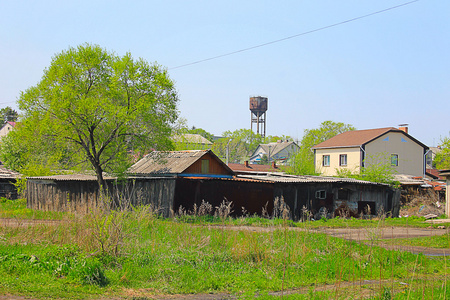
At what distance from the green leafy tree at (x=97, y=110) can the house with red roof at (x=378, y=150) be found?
84.0ft

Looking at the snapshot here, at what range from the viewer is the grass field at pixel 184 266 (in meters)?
7.90

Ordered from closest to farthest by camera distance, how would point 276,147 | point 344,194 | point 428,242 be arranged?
point 428,242
point 344,194
point 276,147

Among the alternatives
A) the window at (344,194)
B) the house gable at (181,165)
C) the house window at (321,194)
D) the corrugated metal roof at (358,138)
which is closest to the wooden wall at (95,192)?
the house gable at (181,165)

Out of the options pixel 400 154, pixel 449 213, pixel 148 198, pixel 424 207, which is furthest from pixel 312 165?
pixel 148 198

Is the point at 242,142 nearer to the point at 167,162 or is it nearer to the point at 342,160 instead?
the point at 342,160

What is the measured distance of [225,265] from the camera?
995 centimetres

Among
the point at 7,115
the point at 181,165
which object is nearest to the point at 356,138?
the point at 181,165

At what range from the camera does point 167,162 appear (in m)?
27.9

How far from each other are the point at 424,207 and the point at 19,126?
83.9 feet

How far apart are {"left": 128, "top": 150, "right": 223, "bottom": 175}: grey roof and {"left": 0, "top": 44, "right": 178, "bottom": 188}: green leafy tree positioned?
1.20 metres

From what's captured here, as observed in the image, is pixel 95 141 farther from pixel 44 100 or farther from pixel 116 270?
pixel 116 270

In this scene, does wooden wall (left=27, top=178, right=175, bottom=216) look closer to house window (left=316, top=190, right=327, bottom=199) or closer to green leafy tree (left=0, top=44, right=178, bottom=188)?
green leafy tree (left=0, top=44, right=178, bottom=188)

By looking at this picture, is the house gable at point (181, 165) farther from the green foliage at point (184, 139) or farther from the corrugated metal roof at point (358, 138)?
the corrugated metal roof at point (358, 138)

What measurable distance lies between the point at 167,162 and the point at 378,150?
2694 centimetres
